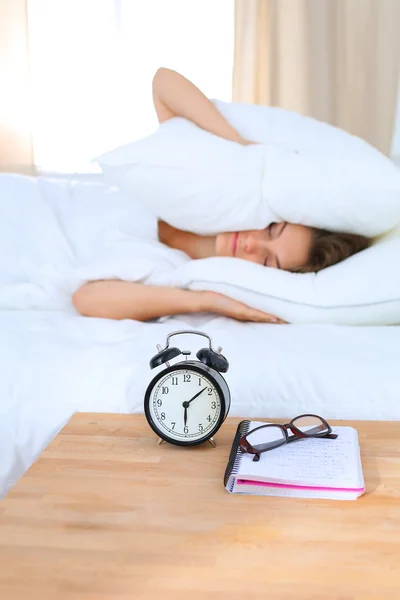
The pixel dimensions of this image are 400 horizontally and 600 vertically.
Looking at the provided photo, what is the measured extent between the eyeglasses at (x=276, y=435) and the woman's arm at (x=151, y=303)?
432 mm

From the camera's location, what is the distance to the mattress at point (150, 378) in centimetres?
106

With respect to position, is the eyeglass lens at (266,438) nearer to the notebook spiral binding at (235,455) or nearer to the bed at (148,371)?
the notebook spiral binding at (235,455)

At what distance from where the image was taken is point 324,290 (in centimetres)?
133

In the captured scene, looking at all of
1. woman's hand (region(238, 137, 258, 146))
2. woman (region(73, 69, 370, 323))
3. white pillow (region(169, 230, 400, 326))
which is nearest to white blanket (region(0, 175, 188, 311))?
woman (region(73, 69, 370, 323))

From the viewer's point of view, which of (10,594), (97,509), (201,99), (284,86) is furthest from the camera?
(284,86)

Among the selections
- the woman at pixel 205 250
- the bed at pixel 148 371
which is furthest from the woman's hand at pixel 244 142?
the bed at pixel 148 371

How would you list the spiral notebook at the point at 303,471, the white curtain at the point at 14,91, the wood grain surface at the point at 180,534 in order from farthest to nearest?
the white curtain at the point at 14,91, the spiral notebook at the point at 303,471, the wood grain surface at the point at 180,534

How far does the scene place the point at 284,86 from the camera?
2.58 m

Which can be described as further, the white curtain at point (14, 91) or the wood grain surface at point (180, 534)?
the white curtain at point (14, 91)

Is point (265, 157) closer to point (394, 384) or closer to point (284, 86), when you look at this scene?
point (394, 384)

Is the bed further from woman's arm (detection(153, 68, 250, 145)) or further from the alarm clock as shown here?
woman's arm (detection(153, 68, 250, 145))

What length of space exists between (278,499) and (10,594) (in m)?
0.29

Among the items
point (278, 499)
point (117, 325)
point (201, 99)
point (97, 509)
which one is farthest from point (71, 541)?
point (201, 99)

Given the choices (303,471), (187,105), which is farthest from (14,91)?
(303,471)
